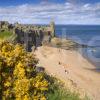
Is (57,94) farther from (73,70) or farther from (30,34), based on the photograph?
(30,34)

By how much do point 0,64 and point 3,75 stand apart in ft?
0.96

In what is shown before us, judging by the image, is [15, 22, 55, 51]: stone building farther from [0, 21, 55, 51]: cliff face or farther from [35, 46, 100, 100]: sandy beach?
[35, 46, 100, 100]: sandy beach

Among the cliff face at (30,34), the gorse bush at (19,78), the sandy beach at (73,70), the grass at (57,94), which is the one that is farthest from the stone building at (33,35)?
the gorse bush at (19,78)

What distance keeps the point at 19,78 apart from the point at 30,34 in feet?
167

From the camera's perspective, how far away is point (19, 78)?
31.6 feet

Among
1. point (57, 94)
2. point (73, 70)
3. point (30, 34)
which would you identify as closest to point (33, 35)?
point (30, 34)

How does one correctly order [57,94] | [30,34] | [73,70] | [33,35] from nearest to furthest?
[57,94]
[73,70]
[30,34]
[33,35]

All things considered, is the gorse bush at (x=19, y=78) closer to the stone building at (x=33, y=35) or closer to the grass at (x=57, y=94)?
the grass at (x=57, y=94)

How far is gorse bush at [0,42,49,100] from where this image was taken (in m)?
9.37

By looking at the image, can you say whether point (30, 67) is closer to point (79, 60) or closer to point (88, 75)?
point (88, 75)

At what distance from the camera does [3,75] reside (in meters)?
9.69

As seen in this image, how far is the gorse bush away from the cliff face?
38.2 m

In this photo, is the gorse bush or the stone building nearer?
the gorse bush

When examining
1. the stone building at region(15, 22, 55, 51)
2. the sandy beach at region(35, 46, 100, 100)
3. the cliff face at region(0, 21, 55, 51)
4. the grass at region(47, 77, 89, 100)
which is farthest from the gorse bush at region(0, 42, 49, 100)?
the stone building at region(15, 22, 55, 51)
